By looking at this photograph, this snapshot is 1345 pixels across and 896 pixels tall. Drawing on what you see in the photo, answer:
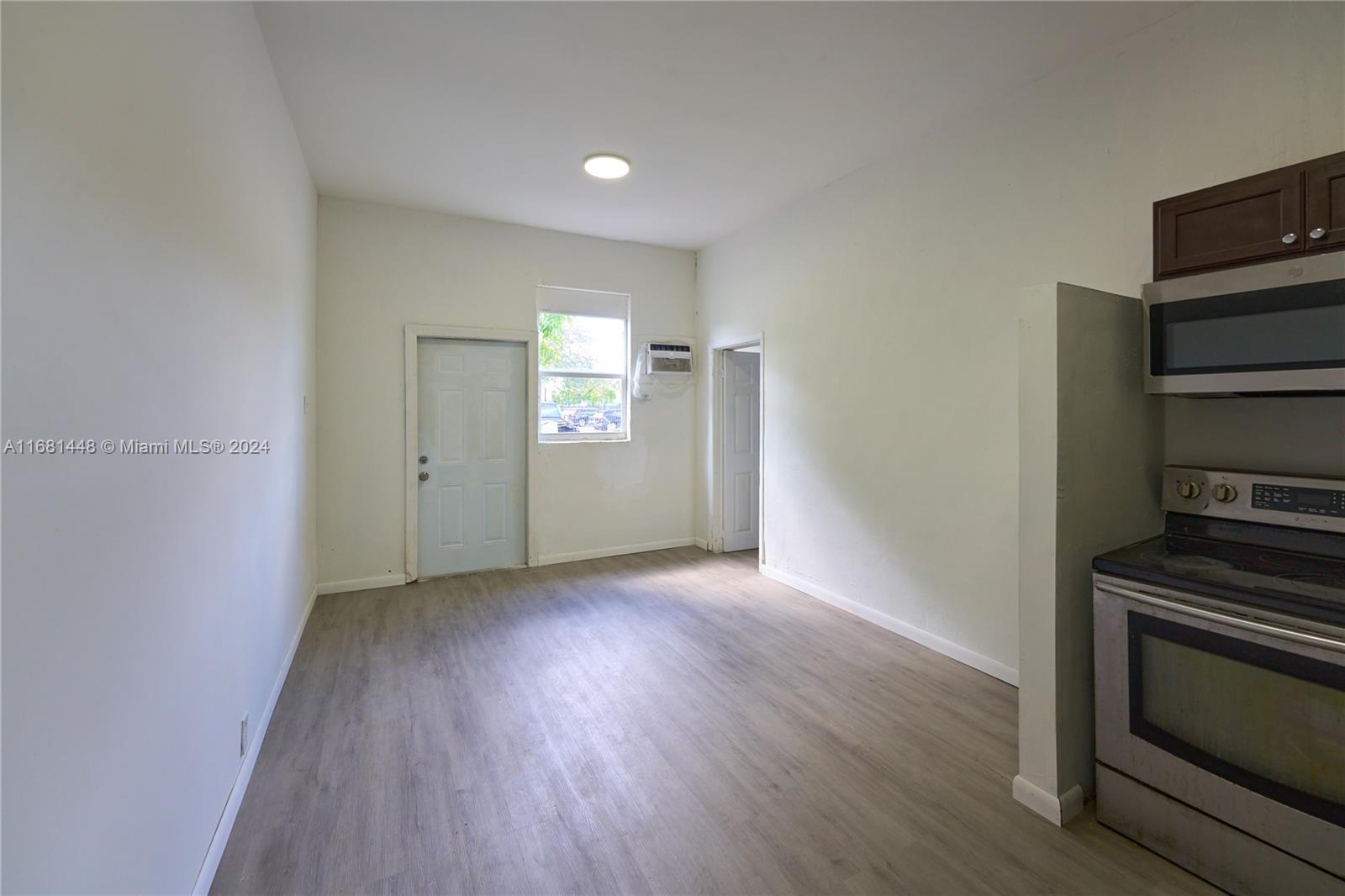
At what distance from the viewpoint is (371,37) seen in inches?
95.0

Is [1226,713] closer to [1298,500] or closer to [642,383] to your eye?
[1298,500]

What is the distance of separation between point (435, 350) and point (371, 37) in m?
2.46

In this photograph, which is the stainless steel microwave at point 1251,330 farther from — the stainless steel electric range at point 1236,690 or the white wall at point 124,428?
the white wall at point 124,428

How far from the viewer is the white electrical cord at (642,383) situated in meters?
5.27

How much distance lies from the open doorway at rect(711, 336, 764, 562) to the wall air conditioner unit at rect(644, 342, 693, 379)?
11.6 inches

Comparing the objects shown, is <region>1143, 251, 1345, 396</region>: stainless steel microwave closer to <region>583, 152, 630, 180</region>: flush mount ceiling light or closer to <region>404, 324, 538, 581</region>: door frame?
<region>583, 152, 630, 180</region>: flush mount ceiling light

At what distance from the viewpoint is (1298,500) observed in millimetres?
1852

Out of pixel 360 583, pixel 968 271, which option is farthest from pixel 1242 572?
pixel 360 583

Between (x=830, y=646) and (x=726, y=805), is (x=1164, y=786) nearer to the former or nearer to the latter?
(x=726, y=805)

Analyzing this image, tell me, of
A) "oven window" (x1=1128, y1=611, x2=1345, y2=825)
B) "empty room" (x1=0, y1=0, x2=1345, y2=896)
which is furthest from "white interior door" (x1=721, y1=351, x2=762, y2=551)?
"oven window" (x1=1128, y1=611, x2=1345, y2=825)

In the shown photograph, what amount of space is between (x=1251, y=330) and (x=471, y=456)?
15.0 ft

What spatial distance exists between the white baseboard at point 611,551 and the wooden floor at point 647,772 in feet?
4.87

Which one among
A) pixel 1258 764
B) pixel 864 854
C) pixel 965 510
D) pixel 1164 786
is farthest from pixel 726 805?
pixel 965 510

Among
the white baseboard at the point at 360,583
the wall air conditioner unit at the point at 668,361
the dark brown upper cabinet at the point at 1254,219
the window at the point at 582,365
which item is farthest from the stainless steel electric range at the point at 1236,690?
the white baseboard at the point at 360,583
